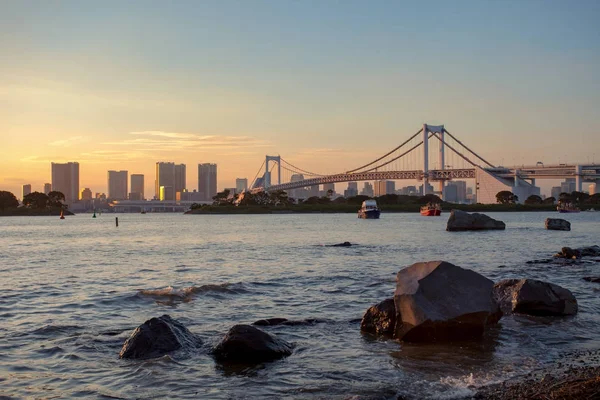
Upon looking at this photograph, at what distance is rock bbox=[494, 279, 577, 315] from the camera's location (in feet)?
35.1

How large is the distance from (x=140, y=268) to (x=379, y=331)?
44.8 feet

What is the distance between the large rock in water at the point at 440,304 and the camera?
8430 millimetres

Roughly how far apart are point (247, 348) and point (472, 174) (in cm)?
11905

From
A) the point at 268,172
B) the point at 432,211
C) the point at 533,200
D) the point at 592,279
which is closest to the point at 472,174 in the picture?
the point at 533,200

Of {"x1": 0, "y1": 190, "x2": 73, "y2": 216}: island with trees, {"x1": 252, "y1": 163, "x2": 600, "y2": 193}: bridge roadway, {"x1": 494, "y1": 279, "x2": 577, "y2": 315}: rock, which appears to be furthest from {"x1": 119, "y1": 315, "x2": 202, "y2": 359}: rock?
{"x1": 0, "y1": 190, "x2": 73, "y2": 216}: island with trees

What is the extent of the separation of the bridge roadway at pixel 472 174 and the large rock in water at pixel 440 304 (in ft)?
344

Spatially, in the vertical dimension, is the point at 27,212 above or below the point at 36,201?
below

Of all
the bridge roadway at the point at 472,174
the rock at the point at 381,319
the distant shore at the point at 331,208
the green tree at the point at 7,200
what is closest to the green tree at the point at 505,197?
the distant shore at the point at 331,208

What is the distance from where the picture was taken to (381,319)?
30.8 feet

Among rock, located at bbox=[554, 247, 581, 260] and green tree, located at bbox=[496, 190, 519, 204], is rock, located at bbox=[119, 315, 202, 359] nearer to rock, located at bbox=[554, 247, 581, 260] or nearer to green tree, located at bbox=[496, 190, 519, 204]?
rock, located at bbox=[554, 247, 581, 260]

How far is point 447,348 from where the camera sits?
328 inches

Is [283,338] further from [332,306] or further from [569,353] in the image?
[569,353]

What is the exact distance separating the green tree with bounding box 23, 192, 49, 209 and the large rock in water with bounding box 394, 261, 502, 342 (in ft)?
483

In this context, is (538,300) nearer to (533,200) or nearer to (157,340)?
(157,340)
